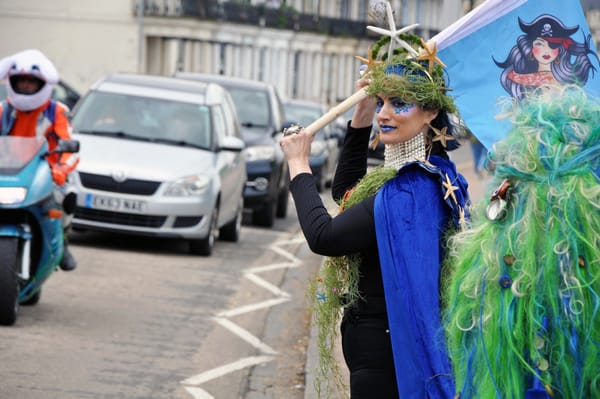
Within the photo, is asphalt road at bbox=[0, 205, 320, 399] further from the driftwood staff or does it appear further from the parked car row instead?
the driftwood staff

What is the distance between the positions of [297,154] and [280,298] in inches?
328

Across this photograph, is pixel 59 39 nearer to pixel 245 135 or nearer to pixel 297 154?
pixel 245 135

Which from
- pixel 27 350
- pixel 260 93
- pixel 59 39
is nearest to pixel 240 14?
pixel 59 39

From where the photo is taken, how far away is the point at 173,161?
1489 centimetres

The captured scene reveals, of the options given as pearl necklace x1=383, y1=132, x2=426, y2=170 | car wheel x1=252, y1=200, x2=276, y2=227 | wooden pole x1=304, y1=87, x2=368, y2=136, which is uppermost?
wooden pole x1=304, y1=87, x2=368, y2=136

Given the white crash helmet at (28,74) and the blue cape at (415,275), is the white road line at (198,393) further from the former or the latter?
the blue cape at (415,275)

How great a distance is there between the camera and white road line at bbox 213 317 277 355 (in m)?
9.99

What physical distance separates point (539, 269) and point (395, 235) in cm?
118

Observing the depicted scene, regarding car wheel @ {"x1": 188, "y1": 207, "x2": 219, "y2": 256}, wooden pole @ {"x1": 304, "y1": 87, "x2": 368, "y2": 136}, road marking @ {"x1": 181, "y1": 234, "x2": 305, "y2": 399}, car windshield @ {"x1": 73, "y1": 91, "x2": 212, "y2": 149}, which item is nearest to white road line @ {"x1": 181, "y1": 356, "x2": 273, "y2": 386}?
road marking @ {"x1": 181, "y1": 234, "x2": 305, "y2": 399}

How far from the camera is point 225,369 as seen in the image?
9.05 m

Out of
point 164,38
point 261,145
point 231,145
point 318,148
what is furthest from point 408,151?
point 164,38

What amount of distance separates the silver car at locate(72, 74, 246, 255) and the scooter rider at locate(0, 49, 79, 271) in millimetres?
4049

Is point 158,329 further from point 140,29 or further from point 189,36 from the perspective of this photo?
point 189,36

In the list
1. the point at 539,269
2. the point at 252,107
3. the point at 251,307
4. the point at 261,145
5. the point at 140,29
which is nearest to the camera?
the point at 539,269
